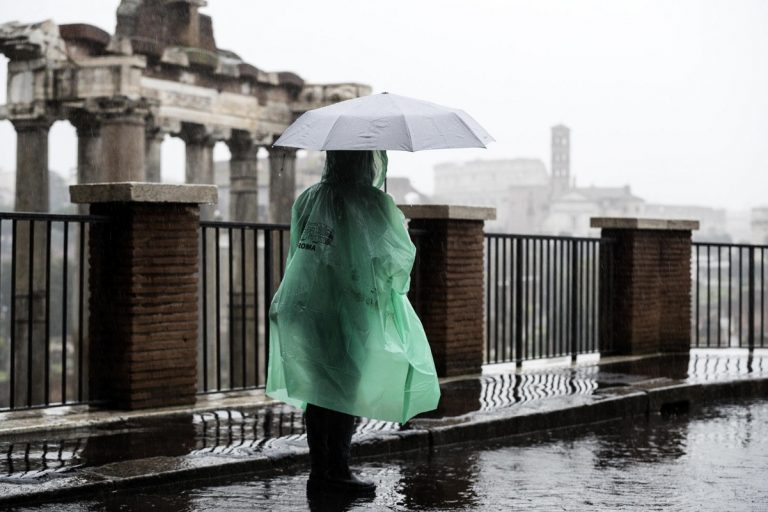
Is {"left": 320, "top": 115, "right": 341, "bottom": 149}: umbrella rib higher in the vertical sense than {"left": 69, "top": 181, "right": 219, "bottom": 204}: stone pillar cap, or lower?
higher

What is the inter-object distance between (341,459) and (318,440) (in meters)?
0.17

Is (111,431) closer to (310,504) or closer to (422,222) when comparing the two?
(310,504)

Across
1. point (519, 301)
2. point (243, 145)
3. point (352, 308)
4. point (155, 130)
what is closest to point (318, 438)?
point (352, 308)

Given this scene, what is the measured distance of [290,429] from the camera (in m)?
8.12

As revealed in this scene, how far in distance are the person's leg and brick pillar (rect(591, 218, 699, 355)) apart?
8301 millimetres

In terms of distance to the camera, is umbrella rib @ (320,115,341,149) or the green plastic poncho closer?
umbrella rib @ (320,115,341,149)

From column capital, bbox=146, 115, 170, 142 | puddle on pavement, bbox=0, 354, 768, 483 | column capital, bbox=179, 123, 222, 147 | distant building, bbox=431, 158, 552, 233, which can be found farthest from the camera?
distant building, bbox=431, 158, 552, 233

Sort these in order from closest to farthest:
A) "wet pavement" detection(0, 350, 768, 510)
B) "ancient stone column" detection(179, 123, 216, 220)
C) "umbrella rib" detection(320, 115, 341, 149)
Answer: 1. "umbrella rib" detection(320, 115, 341, 149)
2. "wet pavement" detection(0, 350, 768, 510)
3. "ancient stone column" detection(179, 123, 216, 220)

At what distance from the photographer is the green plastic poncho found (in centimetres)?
610

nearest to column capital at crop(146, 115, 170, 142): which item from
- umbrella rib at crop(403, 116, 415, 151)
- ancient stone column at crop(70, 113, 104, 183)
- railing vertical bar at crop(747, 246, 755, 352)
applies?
ancient stone column at crop(70, 113, 104, 183)

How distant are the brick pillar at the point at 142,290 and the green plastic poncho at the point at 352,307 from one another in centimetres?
276

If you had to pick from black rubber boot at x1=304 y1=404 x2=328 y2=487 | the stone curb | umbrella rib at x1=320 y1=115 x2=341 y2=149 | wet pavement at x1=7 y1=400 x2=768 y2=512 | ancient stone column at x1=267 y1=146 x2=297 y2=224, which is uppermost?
ancient stone column at x1=267 y1=146 x2=297 y2=224

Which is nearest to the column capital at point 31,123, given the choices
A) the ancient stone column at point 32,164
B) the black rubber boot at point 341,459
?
the ancient stone column at point 32,164

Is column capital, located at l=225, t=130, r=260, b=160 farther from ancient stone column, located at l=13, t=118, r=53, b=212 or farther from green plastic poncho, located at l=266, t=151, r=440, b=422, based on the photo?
green plastic poncho, located at l=266, t=151, r=440, b=422
